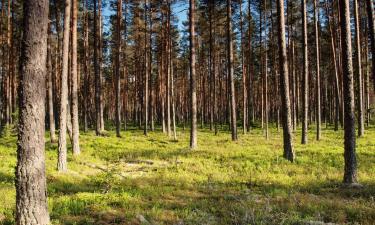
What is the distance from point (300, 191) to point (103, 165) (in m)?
8.47

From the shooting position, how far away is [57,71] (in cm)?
4062

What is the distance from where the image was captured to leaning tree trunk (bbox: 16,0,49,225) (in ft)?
20.1

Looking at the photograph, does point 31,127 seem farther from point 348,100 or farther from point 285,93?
point 285,93

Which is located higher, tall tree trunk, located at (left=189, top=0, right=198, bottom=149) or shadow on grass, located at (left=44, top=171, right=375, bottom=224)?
tall tree trunk, located at (left=189, top=0, right=198, bottom=149)

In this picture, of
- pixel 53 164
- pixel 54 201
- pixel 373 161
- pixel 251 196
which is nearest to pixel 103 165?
pixel 53 164

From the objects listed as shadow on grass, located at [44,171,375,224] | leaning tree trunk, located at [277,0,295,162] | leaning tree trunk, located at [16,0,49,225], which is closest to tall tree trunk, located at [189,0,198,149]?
leaning tree trunk, located at [277,0,295,162]

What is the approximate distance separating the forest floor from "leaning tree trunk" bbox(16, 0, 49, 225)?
0.95 m

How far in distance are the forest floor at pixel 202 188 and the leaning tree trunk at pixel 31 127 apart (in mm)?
950

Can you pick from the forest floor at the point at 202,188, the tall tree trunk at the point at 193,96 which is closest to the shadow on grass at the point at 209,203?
the forest floor at the point at 202,188

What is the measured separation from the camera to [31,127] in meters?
6.20

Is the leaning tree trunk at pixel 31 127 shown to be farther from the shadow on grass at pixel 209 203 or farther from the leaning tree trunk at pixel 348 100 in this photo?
the leaning tree trunk at pixel 348 100

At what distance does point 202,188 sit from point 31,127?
20.6ft

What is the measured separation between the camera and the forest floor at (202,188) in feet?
25.2

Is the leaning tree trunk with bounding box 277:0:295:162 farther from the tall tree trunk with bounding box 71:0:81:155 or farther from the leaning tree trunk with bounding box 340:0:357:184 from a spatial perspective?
the tall tree trunk with bounding box 71:0:81:155
